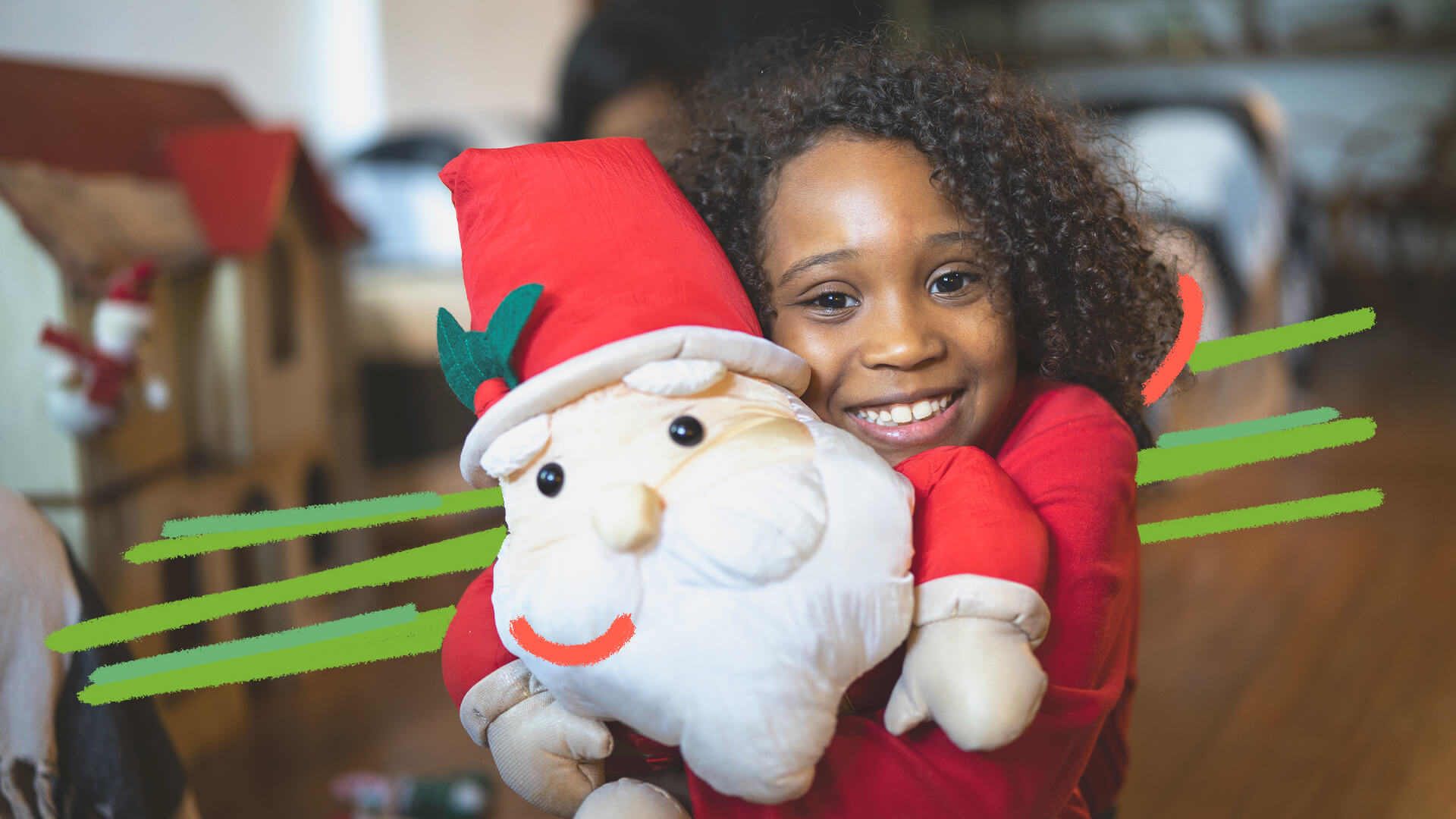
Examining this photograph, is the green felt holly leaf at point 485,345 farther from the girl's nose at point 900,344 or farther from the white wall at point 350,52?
the white wall at point 350,52

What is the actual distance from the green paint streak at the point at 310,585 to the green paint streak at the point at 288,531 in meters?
0.02

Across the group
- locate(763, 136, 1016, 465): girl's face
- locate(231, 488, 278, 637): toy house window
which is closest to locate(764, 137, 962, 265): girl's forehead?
locate(763, 136, 1016, 465): girl's face

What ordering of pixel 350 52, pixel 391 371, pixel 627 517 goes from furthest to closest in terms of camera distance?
1. pixel 350 52
2. pixel 391 371
3. pixel 627 517

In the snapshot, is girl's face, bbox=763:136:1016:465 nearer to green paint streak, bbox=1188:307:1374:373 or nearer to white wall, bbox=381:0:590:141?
green paint streak, bbox=1188:307:1374:373

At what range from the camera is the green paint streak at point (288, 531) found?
582 mm

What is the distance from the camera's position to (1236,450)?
672mm

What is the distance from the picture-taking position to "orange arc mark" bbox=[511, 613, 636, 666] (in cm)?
45

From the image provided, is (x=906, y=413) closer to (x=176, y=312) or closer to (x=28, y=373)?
(x=28, y=373)

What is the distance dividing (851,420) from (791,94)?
0.65 ft

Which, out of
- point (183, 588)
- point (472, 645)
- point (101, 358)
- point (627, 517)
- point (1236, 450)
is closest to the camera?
point (627, 517)

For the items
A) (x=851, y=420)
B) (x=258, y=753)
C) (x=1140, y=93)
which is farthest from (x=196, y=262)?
(x=1140, y=93)

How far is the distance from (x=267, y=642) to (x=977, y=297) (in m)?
0.44

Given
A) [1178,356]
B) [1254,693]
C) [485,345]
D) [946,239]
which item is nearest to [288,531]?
[485,345]

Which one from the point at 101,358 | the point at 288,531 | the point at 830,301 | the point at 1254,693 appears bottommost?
the point at 1254,693
